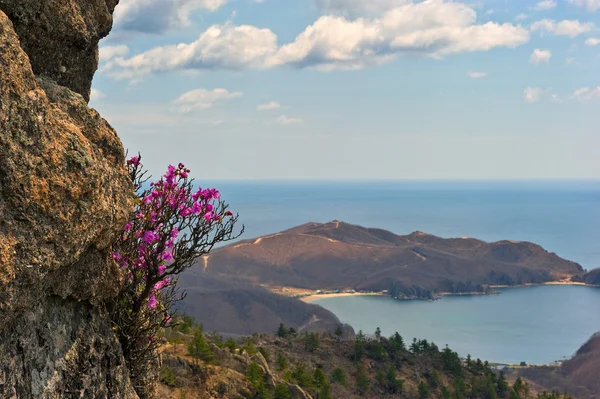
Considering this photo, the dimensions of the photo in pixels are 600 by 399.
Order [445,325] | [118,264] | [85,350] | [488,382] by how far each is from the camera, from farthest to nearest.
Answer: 1. [445,325]
2. [488,382]
3. [118,264]
4. [85,350]

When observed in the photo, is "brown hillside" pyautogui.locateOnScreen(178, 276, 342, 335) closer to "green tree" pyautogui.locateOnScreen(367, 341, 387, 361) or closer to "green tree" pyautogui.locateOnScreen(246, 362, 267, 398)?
"green tree" pyautogui.locateOnScreen(367, 341, 387, 361)

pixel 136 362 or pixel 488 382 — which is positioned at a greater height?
pixel 136 362

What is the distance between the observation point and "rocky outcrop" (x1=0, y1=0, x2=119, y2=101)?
311 inches

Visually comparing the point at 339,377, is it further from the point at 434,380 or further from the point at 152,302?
the point at 152,302

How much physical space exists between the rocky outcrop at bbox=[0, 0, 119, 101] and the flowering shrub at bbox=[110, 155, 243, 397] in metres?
2.03

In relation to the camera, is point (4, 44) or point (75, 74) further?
point (75, 74)

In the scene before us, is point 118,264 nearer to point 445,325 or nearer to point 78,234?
point 78,234

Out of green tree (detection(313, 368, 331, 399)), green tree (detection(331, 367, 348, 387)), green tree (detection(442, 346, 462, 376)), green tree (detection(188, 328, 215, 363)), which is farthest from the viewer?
green tree (detection(442, 346, 462, 376))

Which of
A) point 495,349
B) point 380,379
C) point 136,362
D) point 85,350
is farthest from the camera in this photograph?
point 495,349

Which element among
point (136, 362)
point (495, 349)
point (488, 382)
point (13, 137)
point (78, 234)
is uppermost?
point (13, 137)

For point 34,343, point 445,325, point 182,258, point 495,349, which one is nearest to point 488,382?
point 182,258

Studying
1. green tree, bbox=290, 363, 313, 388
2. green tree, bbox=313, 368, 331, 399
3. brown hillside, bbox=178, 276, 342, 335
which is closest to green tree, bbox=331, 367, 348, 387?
green tree, bbox=313, 368, 331, 399

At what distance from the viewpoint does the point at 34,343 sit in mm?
7094

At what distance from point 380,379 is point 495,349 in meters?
87.7
